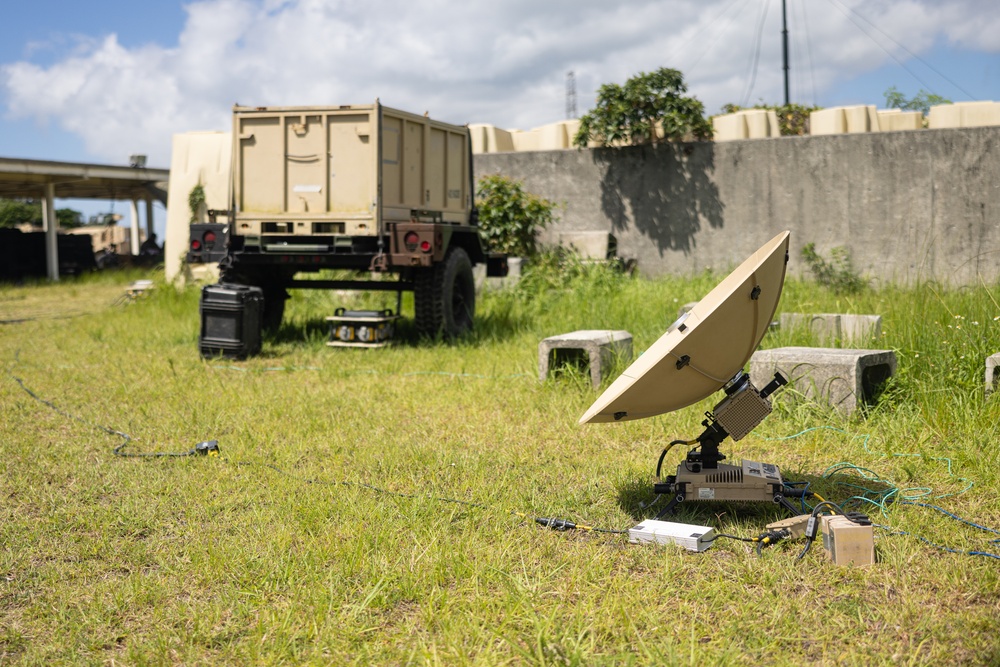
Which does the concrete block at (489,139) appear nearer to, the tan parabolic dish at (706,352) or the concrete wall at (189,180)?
the concrete wall at (189,180)

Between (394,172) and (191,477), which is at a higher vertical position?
(394,172)

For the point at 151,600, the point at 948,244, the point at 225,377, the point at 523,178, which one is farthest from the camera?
the point at 523,178

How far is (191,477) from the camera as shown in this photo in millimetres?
4852

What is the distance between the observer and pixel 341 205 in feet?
30.9

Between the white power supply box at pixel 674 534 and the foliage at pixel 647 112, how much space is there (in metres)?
9.46

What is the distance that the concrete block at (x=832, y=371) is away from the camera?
18.8ft

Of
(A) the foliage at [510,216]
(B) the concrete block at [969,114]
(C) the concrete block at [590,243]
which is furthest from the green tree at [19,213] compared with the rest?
(B) the concrete block at [969,114]

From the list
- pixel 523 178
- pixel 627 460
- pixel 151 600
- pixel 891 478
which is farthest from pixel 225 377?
pixel 523 178

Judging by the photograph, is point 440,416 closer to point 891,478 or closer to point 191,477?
point 191,477

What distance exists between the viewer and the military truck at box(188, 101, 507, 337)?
30.4 feet

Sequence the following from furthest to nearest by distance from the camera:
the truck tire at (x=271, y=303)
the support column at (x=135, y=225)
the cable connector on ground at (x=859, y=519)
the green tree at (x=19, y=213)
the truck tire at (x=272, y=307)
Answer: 1. the green tree at (x=19, y=213)
2. the support column at (x=135, y=225)
3. the truck tire at (x=272, y=307)
4. the truck tire at (x=271, y=303)
5. the cable connector on ground at (x=859, y=519)

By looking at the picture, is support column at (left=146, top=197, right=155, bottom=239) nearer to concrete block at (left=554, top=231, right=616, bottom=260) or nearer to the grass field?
concrete block at (left=554, top=231, right=616, bottom=260)

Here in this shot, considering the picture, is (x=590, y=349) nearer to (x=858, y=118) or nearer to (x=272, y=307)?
(x=272, y=307)

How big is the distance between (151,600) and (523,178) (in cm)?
1109
